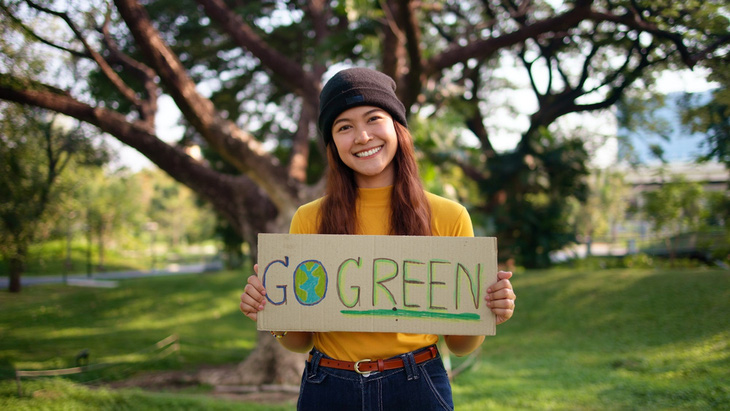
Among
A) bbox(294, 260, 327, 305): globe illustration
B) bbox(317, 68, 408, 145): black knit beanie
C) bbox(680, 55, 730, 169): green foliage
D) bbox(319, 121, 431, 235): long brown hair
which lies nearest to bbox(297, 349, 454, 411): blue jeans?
bbox(294, 260, 327, 305): globe illustration

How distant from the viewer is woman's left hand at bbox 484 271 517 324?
1.75m

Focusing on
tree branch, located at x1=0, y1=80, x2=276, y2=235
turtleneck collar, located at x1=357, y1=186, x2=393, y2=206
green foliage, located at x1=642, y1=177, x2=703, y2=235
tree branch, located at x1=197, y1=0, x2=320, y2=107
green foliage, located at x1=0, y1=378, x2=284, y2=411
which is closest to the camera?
turtleneck collar, located at x1=357, y1=186, x2=393, y2=206

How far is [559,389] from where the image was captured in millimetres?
5844

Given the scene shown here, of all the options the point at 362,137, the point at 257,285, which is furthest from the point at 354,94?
the point at 257,285

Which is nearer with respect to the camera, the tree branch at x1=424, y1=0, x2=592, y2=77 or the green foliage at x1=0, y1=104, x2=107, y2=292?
the tree branch at x1=424, y1=0, x2=592, y2=77

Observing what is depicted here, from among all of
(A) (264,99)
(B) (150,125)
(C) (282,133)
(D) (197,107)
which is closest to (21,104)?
(B) (150,125)

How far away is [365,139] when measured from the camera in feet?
6.16

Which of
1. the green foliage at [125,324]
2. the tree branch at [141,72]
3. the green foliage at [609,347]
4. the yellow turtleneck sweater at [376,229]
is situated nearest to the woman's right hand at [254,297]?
Answer: the yellow turtleneck sweater at [376,229]

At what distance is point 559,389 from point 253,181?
4352 mm

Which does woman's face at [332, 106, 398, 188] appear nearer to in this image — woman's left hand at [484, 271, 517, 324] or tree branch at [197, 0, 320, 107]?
woman's left hand at [484, 271, 517, 324]

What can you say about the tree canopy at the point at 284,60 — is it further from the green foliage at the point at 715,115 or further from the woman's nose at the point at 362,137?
the woman's nose at the point at 362,137

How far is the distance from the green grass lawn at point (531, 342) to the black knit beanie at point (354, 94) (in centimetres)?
384

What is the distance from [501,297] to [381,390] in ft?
1.60

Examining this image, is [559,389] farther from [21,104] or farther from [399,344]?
[21,104]
